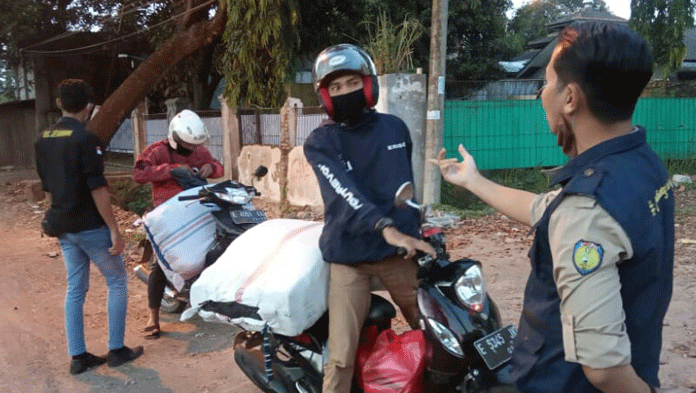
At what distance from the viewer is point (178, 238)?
14.2 feet

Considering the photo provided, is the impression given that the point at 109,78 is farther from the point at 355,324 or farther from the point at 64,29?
the point at 355,324

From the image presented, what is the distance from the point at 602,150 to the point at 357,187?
141cm

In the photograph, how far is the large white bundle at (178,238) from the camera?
430 centimetres

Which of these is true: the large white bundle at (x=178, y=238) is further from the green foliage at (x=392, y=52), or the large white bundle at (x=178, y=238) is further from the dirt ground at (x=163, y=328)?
the green foliage at (x=392, y=52)

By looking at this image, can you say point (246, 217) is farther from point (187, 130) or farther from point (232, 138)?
point (232, 138)

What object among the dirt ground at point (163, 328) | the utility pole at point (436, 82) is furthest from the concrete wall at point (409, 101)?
the dirt ground at point (163, 328)

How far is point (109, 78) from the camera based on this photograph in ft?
71.3

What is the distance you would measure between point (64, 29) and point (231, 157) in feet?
33.7

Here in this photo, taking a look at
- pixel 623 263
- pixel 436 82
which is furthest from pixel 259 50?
pixel 623 263

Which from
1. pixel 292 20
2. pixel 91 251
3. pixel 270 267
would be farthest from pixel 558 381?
pixel 292 20

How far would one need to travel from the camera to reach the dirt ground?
13.0ft

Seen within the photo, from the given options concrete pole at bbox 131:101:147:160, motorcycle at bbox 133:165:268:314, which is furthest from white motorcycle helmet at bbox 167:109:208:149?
concrete pole at bbox 131:101:147:160

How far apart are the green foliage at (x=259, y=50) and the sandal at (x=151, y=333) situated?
718cm

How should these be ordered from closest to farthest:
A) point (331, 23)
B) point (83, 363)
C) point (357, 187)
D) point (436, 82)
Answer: point (357, 187) < point (83, 363) < point (436, 82) < point (331, 23)
